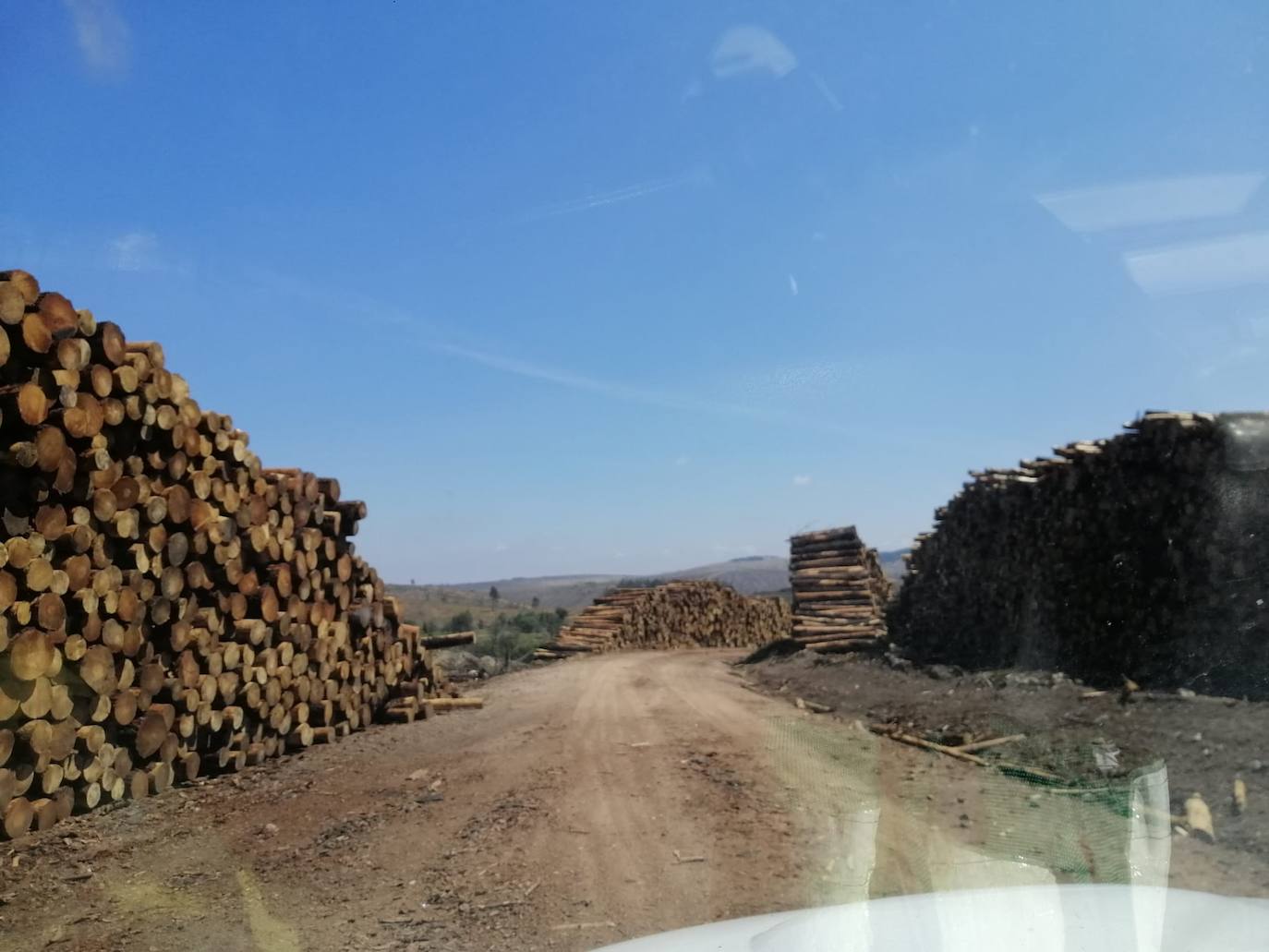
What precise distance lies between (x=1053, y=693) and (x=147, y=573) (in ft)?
30.0

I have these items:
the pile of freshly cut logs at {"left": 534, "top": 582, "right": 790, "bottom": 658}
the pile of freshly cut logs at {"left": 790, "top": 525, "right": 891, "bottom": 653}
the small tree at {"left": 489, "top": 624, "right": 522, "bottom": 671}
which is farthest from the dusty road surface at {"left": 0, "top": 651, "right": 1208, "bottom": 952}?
the pile of freshly cut logs at {"left": 534, "top": 582, "right": 790, "bottom": 658}

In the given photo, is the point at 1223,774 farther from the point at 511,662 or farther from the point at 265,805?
the point at 511,662

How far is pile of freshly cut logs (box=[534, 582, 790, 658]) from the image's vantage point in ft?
81.4

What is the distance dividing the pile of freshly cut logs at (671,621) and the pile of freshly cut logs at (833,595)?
6160mm

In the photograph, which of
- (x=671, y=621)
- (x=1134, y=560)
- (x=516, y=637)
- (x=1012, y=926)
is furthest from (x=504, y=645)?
(x=1012, y=926)

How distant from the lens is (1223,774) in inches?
261

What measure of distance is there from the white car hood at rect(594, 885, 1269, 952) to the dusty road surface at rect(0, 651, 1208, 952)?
2.07 m

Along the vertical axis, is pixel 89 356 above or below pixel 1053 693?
above

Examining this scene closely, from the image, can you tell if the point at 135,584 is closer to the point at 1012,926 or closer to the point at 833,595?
the point at 1012,926

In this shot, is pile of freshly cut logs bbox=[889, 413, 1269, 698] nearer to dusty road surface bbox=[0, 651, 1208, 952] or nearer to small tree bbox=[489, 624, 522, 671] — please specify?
dusty road surface bbox=[0, 651, 1208, 952]

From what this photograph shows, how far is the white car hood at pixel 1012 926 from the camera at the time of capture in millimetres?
2326

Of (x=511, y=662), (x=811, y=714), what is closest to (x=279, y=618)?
(x=811, y=714)

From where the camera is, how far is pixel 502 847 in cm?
582

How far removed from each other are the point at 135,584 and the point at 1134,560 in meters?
11.0
